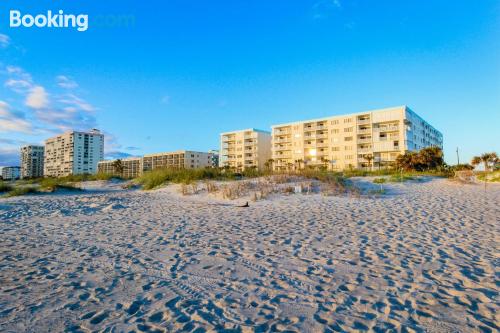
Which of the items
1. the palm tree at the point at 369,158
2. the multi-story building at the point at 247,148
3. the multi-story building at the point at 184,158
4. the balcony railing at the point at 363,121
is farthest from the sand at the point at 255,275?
the multi-story building at the point at 184,158

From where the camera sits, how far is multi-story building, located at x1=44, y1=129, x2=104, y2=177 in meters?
117

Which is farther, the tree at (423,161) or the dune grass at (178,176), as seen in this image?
the tree at (423,161)

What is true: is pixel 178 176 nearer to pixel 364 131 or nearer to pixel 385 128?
pixel 385 128

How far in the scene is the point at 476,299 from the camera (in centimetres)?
322

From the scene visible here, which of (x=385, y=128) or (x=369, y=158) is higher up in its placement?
(x=385, y=128)

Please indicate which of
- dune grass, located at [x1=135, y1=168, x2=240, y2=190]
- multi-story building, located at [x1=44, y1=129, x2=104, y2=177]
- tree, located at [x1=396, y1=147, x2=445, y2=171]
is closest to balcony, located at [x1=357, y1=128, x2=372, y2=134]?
tree, located at [x1=396, y1=147, x2=445, y2=171]

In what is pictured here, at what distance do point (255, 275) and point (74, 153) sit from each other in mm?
136927

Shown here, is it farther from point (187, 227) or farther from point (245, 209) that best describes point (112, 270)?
point (245, 209)

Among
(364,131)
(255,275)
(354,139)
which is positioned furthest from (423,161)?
(255,275)

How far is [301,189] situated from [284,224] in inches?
265

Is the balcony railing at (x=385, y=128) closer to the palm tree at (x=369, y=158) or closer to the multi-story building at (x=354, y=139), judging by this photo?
the multi-story building at (x=354, y=139)

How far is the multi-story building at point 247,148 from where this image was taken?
81.8 metres

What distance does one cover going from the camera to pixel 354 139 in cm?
5947

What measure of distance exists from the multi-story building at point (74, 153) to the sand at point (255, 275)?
5078 inches
